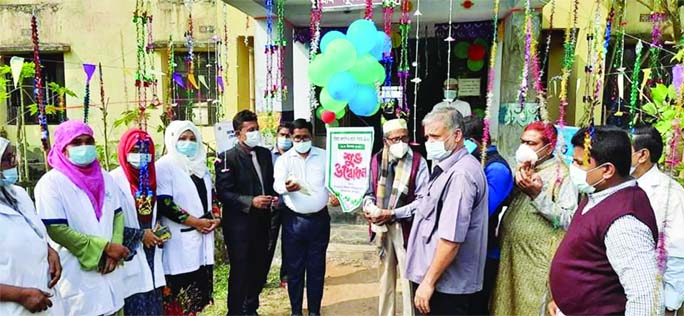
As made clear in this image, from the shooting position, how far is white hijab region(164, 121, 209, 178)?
9.67ft

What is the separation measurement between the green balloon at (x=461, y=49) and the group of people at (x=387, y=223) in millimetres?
4119

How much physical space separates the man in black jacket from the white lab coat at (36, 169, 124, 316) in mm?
1044

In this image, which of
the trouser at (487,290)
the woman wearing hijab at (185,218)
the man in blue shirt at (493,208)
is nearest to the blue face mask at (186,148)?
the woman wearing hijab at (185,218)

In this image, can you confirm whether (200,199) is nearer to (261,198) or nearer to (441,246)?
(261,198)

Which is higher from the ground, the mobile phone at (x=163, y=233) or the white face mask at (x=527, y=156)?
the white face mask at (x=527, y=156)

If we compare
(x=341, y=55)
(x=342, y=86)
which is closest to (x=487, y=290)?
(x=342, y=86)

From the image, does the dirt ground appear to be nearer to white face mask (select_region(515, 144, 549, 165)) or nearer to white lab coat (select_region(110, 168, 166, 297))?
white lab coat (select_region(110, 168, 166, 297))

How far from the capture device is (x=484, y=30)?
6.48m

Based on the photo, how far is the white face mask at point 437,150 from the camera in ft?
7.57

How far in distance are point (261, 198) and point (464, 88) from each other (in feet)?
15.5

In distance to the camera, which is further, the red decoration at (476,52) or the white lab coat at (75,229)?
Result: the red decoration at (476,52)

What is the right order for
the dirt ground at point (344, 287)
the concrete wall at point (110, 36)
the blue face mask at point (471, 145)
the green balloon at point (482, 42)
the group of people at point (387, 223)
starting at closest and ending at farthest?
the group of people at point (387, 223), the blue face mask at point (471, 145), the dirt ground at point (344, 287), the green balloon at point (482, 42), the concrete wall at point (110, 36)

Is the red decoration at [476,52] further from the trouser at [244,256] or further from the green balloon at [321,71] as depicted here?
the trouser at [244,256]

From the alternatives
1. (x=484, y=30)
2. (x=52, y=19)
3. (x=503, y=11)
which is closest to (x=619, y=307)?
(x=503, y=11)
